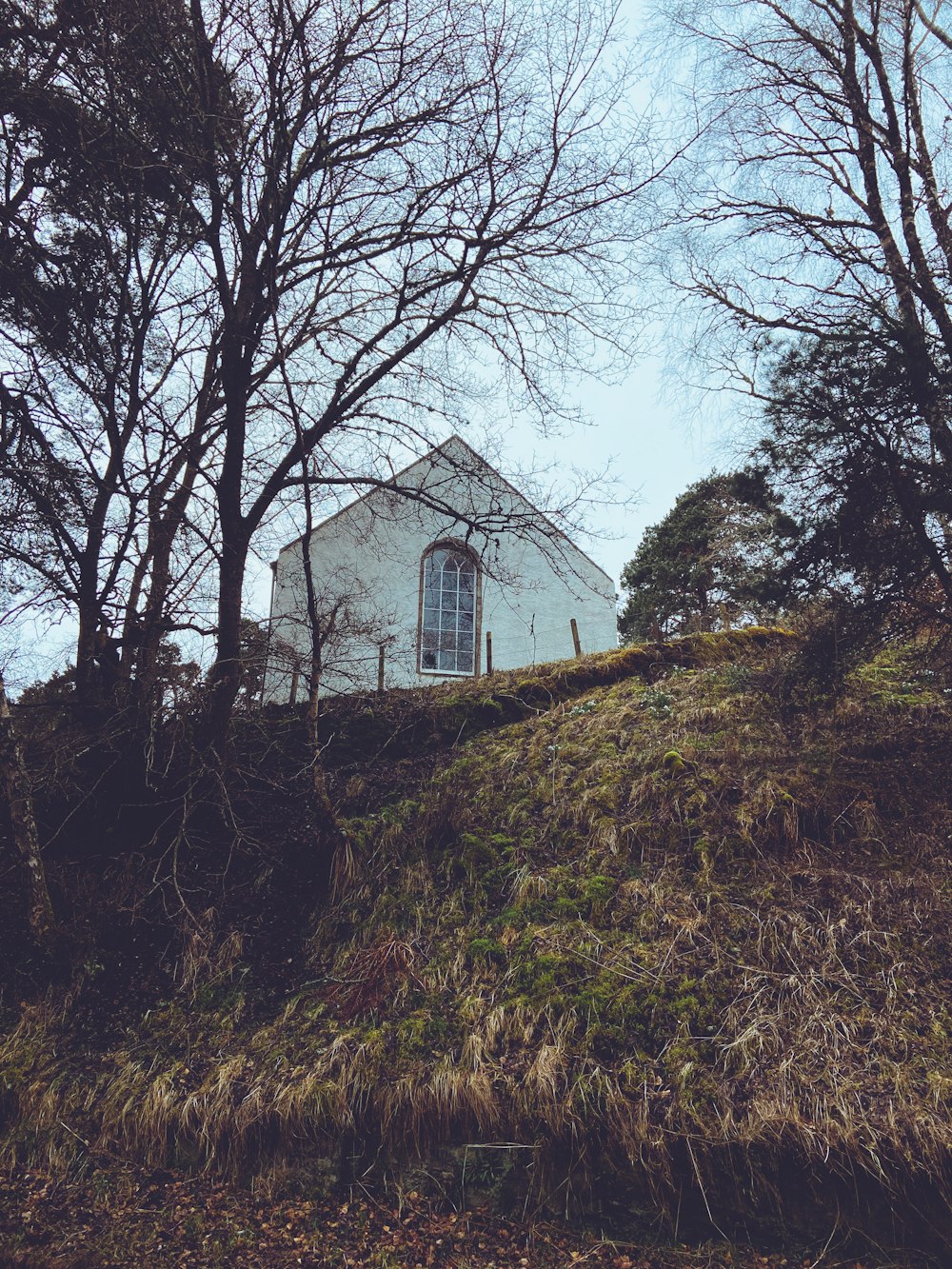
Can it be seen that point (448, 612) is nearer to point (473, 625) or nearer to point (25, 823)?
point (473, 625)

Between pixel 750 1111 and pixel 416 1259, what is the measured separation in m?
1.72

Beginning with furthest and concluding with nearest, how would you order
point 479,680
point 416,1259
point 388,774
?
point 479,680, point 388,774, point 416,1259

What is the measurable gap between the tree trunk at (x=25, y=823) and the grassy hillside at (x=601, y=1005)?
310mm

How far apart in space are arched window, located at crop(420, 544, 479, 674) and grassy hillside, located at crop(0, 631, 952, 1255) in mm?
7159

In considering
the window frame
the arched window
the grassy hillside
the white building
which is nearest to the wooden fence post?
the white building

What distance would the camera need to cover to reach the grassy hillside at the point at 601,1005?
3414mm

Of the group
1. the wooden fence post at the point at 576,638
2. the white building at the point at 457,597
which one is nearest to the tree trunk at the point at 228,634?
the white building at the point at 457,597

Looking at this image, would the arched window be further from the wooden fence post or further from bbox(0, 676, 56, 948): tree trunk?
bbox(0, 676, 56, 948): tree trunk

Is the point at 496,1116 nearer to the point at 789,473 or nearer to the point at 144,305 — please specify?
the point at 789,473

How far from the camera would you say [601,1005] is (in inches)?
163

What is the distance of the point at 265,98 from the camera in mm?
5223

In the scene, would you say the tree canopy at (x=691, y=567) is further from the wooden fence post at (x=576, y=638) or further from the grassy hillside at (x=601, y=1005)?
the grassy hillside at (x=601, y=1005)

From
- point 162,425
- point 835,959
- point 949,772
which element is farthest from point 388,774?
point 949,772

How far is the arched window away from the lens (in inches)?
549
